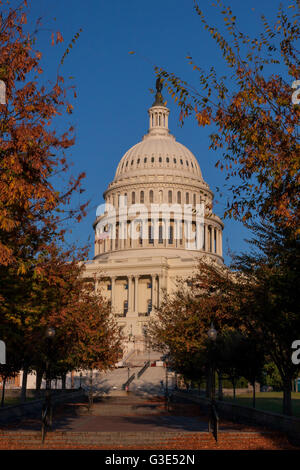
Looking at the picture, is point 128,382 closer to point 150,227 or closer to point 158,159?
point 150,227

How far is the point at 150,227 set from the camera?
131 metres

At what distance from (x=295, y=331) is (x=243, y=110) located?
38.5 ft

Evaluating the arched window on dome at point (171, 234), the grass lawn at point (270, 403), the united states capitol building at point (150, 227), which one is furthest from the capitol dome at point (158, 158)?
the grass lawn at point (270, 403)

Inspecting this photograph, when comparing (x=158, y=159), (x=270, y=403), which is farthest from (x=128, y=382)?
(x=158, y=159)

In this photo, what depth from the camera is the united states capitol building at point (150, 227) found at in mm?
113688

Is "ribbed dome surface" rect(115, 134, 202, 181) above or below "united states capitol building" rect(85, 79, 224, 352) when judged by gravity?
above

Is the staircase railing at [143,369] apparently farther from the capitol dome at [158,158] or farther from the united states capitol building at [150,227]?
the capitol dome at [158,158]

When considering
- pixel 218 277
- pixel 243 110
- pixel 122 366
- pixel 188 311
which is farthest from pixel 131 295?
pixel 243 110

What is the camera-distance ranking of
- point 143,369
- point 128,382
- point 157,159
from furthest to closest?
1. point 157,159
2. point 143,369
3. point 128,382

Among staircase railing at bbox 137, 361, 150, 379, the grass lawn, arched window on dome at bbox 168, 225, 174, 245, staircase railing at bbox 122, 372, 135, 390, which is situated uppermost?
arched window on dome at bbox 168, 225, 174, 245

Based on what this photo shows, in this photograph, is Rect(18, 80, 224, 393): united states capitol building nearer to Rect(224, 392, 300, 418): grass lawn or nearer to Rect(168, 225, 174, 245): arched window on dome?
Rect(168, 225, 174, 245): arched window on dome

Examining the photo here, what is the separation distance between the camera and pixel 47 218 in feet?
59.2

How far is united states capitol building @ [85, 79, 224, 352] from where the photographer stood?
114 m

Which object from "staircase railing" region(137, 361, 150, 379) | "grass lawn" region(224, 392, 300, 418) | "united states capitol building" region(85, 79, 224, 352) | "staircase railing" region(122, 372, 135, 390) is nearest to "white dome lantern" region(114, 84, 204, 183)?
"united states capitol building" region(85, 79, 224, 352)
